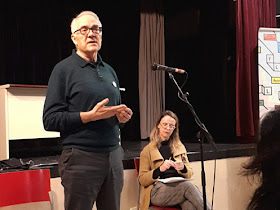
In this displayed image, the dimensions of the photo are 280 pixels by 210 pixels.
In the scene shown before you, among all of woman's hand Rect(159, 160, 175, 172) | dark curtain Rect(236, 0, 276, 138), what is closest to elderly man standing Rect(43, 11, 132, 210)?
woman's hand Rect(159, 160, 175, 172)

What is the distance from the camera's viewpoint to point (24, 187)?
2.53 metres

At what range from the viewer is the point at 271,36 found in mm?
4629

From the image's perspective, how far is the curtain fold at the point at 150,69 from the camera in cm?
636

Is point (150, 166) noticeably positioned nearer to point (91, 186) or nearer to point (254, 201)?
point (91, 186)

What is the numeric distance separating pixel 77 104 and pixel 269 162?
1.03m

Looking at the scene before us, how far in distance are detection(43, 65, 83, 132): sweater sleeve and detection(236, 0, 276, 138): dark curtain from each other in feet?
11.6

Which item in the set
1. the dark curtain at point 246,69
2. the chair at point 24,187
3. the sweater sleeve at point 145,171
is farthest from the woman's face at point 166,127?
the dark curtain at point 246,69

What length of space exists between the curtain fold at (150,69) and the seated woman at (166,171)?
9.85 feet

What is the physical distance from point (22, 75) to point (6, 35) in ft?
1.94

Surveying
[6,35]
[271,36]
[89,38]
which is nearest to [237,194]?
[271,36]

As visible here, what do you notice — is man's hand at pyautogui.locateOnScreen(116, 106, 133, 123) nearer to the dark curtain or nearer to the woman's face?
the woman's face

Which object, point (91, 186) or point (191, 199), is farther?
point (191, 199)

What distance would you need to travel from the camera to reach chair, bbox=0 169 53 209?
2.45m

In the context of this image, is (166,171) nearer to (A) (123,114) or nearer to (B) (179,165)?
(B) (179,165)
